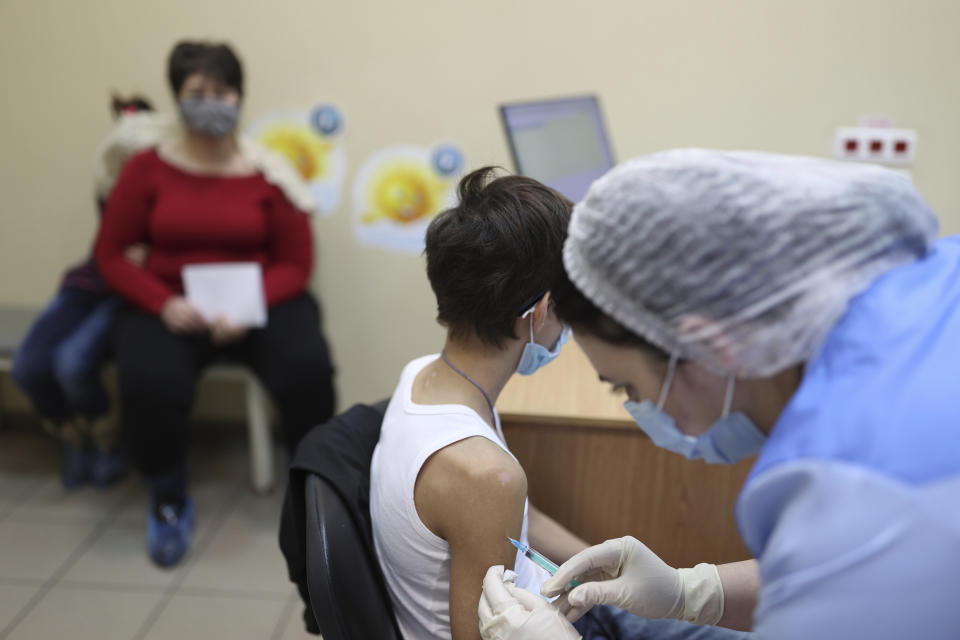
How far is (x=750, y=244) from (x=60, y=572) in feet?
7.14

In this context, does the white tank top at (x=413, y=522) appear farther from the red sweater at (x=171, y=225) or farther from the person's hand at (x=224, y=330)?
the red sweater at (x=171, y=225)

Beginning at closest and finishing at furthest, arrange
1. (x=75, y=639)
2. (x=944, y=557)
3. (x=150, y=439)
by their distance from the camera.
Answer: (x=944, y=557) → (x=75, y=639) → (x=150, y=439)

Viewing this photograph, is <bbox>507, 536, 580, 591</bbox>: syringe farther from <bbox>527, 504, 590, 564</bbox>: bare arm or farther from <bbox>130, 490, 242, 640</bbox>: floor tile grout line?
<bbox>130, 490, 242, 640</bbox>: floor tile grout line

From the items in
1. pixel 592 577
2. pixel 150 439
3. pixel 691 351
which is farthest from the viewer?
pixel 150 439

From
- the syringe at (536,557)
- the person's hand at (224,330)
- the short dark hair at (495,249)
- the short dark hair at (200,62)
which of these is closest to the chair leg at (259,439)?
the person's hand at (224,330)

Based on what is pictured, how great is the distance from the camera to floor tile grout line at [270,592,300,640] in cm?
192

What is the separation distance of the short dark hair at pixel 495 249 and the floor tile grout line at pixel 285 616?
122 centimetres

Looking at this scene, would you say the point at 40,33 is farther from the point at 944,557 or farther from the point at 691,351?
the point at 944,557

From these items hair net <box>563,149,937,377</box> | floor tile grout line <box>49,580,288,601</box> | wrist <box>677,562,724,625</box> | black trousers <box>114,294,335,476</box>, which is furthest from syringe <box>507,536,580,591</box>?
black trousers <box>114,294,335,476</box>

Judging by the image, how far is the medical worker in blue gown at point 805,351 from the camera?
1.89ft

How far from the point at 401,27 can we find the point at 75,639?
2005mm

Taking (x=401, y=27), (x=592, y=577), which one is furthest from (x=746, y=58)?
(x=592, y=577)

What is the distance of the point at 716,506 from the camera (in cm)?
139

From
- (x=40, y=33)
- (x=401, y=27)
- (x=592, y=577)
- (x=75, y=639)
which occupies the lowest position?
(x=75, y=639)
